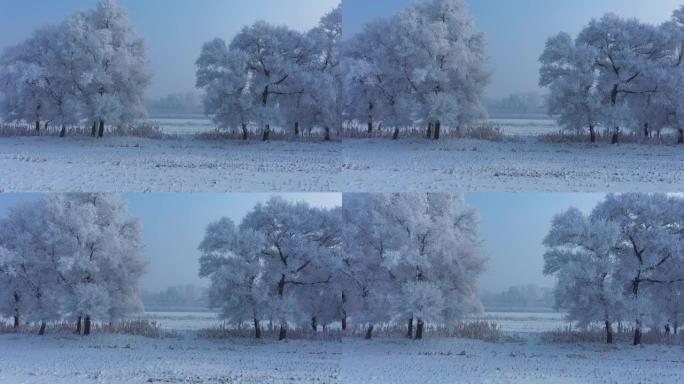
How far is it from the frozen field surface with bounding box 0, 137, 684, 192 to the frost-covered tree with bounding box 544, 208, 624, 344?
466 millimetres

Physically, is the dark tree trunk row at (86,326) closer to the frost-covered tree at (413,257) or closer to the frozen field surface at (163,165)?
the frozen field surface at (163,165)

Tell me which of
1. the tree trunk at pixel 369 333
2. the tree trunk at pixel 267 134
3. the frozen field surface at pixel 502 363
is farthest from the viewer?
the tree trunk at pixel 267 134

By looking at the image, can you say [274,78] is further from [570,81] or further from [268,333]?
[570,81]

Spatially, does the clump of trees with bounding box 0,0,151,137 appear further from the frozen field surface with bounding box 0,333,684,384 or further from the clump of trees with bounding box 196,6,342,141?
the frozen field surface with bounding box 0,333,684,384

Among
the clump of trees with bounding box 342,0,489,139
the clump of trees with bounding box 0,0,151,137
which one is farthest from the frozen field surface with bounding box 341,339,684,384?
the clump of trees with bounding box 0,0,151,137

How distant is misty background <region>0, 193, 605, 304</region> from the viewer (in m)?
8.41

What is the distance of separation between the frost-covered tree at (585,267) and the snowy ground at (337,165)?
466 mm

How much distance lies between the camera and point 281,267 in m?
8.80

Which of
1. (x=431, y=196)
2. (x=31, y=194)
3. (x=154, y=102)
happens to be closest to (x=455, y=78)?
(x=431, y=196)

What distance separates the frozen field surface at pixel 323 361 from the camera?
8.18 metres

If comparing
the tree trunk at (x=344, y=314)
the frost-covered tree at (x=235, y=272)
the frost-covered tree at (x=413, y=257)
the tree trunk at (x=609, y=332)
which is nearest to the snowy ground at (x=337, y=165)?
the frost-covered tree at (x=413, y=257)

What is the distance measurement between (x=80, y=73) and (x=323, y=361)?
4.78 meters

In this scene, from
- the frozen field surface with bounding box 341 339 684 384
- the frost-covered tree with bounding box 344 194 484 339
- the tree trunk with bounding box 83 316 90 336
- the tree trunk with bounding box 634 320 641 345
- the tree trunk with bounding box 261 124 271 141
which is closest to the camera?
the frozen field surface with bounding box 341 339 684 384

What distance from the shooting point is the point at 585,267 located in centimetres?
846
